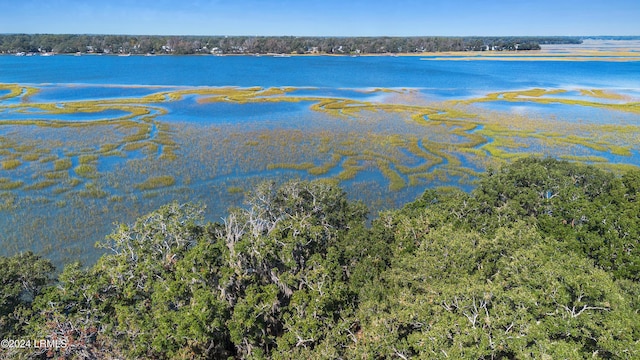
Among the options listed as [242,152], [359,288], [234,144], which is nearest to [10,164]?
[234,144]

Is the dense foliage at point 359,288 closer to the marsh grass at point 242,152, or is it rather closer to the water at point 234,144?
the water at point 234,144

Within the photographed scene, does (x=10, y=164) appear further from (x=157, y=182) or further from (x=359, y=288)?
(x=359, y=288)

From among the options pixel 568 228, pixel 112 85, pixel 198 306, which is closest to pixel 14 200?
pixel 198 306

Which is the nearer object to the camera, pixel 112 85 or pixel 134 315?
pixel 134 315

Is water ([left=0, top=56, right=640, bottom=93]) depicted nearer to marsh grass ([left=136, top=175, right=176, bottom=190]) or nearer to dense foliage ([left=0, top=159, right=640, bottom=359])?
marsh grass ([left=136, top=175, right=176, bottom=190])

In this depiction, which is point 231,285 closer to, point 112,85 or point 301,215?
point 301,215

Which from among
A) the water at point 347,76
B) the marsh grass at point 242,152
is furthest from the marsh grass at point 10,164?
the water at point 347,76
